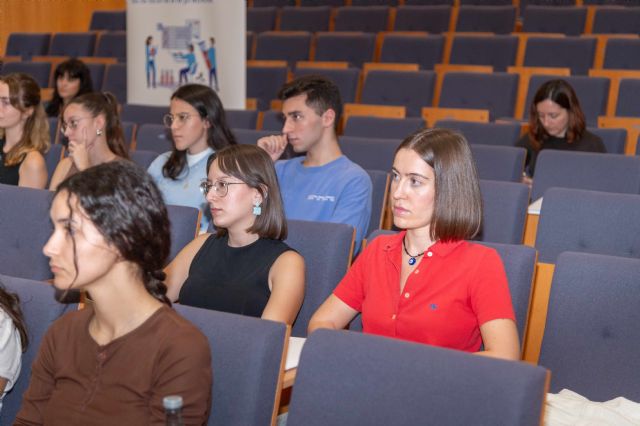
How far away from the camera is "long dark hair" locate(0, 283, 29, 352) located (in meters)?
1.86

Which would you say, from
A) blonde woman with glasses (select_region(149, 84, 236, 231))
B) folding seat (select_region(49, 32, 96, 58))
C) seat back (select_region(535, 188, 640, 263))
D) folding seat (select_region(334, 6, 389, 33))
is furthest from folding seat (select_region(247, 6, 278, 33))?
seat back (select_region(535, 188, 640, 263))

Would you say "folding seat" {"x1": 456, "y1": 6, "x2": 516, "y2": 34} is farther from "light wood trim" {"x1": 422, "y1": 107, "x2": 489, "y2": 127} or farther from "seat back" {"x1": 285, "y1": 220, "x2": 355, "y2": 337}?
"seat back" {"x1": 285, "y1": 220, "x2": 355, "y2": 337}

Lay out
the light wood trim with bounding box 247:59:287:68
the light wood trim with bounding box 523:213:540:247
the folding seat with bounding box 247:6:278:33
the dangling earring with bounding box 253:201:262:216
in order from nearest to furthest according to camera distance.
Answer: the dangling earring with bounding box 253:201:262:216 → the light wood trim with bounding box 523:213:540:247 → the light wood trim with bounding box 247:59:287:68 → the folding seat with bounding box 247:6:278:33

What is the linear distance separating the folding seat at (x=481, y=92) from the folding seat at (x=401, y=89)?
156 millimetres

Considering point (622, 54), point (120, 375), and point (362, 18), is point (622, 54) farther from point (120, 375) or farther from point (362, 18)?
point (120, 375)

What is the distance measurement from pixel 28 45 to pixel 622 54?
218 inches

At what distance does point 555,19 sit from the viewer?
273 inches

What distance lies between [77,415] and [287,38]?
590 centimetres

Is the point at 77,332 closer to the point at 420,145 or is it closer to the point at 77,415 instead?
the point at 77,415

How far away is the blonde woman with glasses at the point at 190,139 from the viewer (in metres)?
3.52

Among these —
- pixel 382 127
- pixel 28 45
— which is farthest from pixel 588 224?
pixel 28 45

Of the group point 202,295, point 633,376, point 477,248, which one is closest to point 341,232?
point 202,295

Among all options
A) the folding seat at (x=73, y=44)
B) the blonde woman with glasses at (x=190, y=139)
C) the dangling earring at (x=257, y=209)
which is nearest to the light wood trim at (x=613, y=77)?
the blonde woman with glasses at (x=190, y=139)

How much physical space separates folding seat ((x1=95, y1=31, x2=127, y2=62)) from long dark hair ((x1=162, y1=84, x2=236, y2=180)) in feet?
14.4
